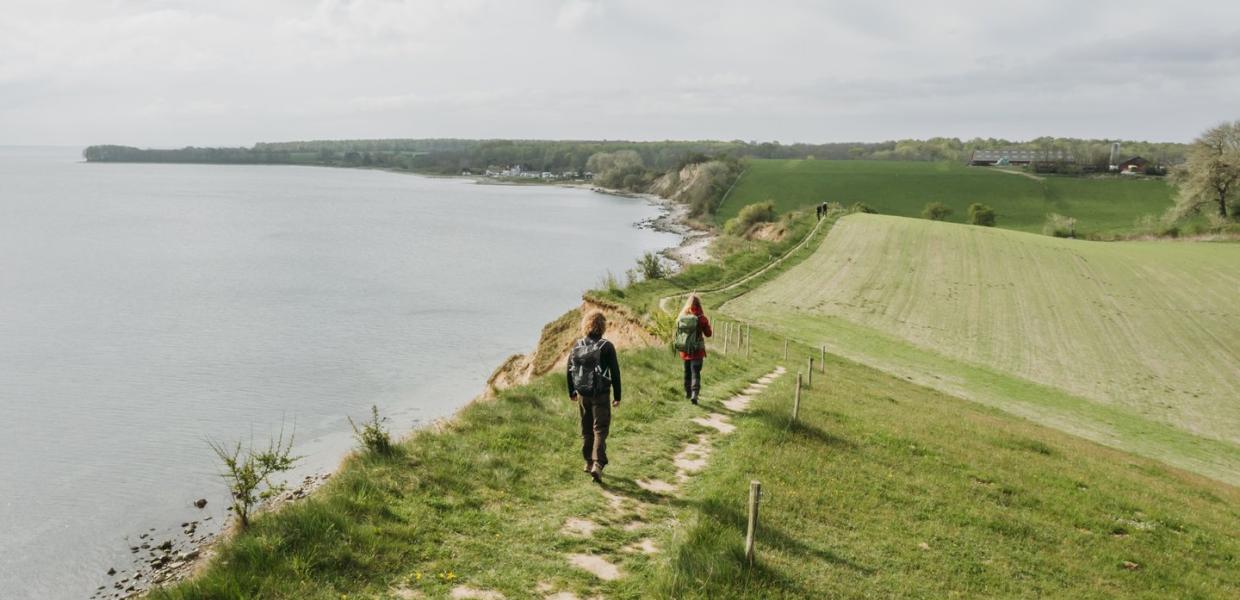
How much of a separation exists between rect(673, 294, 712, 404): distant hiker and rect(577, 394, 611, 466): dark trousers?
479cm

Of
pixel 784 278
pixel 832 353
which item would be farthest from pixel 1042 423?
pixel 784 278

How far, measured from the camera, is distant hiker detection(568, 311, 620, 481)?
10961 millimetres

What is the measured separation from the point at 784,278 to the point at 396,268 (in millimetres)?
43187

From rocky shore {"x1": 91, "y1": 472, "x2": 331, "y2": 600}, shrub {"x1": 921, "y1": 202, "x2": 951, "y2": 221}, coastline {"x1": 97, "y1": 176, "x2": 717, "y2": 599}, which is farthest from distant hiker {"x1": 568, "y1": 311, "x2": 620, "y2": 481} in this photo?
shrub {"x1": 921, "y1": 202, "x2": 951, "y2": 221}

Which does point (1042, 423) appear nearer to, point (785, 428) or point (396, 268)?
point (785, 428)

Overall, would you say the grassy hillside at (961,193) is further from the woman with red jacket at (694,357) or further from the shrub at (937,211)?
the woman with red jacket at (694,357)

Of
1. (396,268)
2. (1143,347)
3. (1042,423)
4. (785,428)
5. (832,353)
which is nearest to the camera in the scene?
(785,428)

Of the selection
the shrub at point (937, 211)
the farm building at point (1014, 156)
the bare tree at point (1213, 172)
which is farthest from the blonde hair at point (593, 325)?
the farm building at point (1014, 156)

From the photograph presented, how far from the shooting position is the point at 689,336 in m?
15.8

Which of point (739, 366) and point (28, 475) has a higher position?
point (739, 366)

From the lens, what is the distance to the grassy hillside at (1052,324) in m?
29.6

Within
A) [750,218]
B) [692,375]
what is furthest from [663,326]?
[750,218]

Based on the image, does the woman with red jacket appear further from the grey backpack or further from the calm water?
the calm water

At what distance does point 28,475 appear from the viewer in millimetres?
26625
